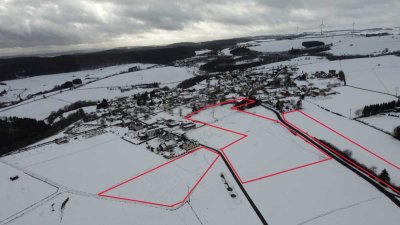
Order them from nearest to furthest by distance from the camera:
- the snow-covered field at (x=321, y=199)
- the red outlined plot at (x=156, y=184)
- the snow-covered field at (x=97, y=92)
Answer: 1. the snow-covered field at (x=321, y=199)
2. the red outlined plot at (x=156, y=184)
3. the snow-covered field at (x=97, y=92)

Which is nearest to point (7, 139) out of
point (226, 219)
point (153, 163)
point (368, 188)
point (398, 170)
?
point (153, 163)

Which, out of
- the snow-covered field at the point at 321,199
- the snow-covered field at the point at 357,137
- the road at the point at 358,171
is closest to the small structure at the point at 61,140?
the snow-covered field at the point at 321,199

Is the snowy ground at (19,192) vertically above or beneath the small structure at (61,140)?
beneath

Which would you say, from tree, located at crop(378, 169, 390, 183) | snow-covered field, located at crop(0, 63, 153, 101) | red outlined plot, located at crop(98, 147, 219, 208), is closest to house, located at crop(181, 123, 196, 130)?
red outlined plot, located at crop(98, 147, 219, 208)

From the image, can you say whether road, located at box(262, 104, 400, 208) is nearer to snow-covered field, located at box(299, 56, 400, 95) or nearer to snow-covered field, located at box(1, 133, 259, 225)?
snow-covered field, located at box(1, 133, 259, 225)

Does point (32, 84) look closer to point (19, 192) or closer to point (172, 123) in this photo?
point (172, 123)

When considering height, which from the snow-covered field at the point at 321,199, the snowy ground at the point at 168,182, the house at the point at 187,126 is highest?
the house at the point at 187,126

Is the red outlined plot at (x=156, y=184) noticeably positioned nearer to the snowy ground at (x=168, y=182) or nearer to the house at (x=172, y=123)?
the snowy ground at (x=168, y=182)

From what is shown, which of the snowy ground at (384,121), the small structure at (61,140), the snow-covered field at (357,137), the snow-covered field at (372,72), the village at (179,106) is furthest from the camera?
the snow-covered field at (372,72)

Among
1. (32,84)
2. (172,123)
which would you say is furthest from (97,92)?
(32,84)
